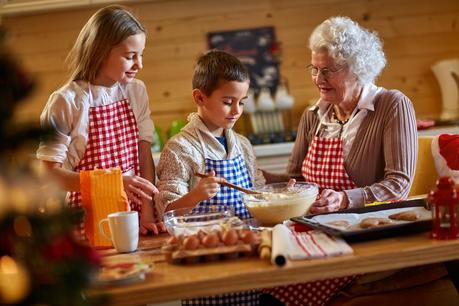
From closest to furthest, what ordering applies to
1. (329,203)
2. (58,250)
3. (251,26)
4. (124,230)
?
(58,250), (124,230), (329,203), (251,26)

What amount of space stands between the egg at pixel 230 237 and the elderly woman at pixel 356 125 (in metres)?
0.69

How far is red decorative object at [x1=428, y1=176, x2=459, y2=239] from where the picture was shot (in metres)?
1.32

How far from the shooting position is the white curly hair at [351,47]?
2146 mm

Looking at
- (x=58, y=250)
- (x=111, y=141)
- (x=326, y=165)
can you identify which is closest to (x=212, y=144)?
(x=111, y=141)

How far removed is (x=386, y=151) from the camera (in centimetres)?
204

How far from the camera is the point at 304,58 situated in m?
3.84

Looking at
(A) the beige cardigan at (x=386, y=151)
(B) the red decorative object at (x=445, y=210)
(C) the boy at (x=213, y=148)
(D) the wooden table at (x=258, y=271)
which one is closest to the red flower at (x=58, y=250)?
(D) the wooden table at (x=258, y=271)

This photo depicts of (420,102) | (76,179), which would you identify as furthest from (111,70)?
(420,102)

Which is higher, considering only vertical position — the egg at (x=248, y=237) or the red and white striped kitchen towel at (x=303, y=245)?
the egg at (x=248, y=237)

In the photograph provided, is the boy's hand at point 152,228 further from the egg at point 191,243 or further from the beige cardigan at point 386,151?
the beige cardigan at point 386,151

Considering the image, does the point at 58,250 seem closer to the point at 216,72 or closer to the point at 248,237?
the point at 248,237

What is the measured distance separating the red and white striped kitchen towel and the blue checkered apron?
433 mm

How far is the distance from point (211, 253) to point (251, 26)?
266cm

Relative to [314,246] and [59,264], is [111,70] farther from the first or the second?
[59,264]
